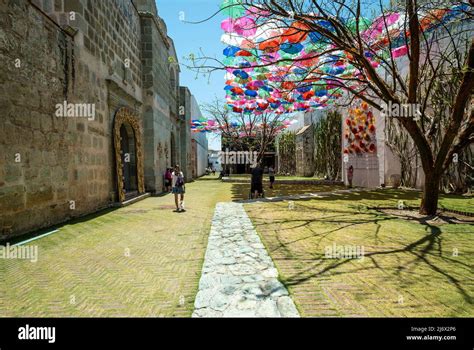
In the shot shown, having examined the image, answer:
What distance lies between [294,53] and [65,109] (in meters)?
9.11

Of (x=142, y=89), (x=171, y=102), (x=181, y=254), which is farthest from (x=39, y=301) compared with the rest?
(x=171, y=102)

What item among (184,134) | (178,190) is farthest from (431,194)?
(184,134)

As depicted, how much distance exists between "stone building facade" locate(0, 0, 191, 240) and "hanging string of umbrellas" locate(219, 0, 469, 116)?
3311 mm

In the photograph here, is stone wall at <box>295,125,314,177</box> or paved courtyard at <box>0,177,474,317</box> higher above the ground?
stone wall at <box>295,125,314,177</box>

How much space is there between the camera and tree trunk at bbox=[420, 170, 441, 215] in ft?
24.1

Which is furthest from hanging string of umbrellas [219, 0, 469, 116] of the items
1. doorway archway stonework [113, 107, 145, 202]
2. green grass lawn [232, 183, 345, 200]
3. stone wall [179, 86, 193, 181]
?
stone wall [179, 86, 193, 181]

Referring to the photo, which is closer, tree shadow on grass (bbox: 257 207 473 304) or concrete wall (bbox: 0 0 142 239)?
tree shadow on grass (bbox: 257 207 473 304)

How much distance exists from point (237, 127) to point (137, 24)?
1798 centimetres

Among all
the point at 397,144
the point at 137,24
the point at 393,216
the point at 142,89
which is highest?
the point at 137,24

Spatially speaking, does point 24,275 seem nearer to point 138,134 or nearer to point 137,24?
point 138,134

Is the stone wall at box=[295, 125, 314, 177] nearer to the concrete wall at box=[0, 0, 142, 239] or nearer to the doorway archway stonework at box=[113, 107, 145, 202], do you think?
the doorway archway stonework at box=[113, 107, 145, 202]

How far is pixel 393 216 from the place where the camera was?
7.46 metres

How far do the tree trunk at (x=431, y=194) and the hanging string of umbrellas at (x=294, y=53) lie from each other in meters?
3.40
